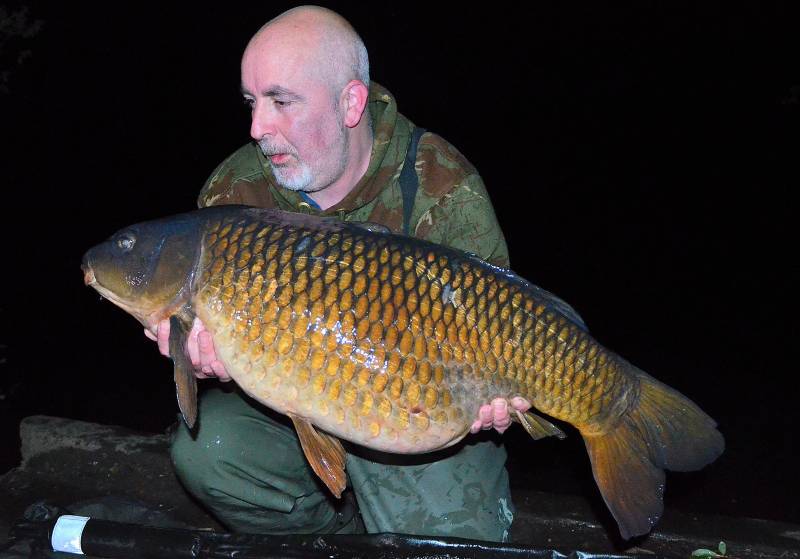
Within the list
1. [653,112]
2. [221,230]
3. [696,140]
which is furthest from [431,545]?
[653,112]

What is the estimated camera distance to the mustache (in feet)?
6.57

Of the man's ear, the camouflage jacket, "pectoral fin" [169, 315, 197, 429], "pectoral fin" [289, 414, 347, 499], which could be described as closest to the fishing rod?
"pectoral fin" [289, 414, 347, 499]

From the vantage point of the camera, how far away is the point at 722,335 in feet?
15.8

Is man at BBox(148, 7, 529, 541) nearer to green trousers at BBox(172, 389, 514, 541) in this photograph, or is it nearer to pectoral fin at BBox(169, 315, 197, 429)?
green trousers at BBox(172, 389, 514, 541)

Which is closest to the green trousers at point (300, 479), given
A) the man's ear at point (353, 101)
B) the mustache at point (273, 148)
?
the mustache at point (273, 148)

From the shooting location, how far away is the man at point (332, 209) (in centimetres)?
199

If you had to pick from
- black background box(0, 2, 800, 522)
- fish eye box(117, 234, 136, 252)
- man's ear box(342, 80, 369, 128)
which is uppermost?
man's ear box(342, 80, 369, 128)

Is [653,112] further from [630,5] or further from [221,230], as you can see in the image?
[221,230]

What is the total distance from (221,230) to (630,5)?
47.8ft

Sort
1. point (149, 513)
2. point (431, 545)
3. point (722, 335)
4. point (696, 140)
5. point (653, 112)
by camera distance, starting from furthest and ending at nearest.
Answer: point (653, 112) → point (696, 140) → point (722, 335) → point (149, 513) → point (431, 545)

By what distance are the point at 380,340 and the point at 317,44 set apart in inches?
30.9

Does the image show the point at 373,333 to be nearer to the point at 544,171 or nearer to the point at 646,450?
the point at 646,450

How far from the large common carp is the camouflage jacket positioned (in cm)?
35

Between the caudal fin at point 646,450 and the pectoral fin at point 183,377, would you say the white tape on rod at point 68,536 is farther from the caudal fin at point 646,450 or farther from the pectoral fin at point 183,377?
the caudal fin at point 646,450
